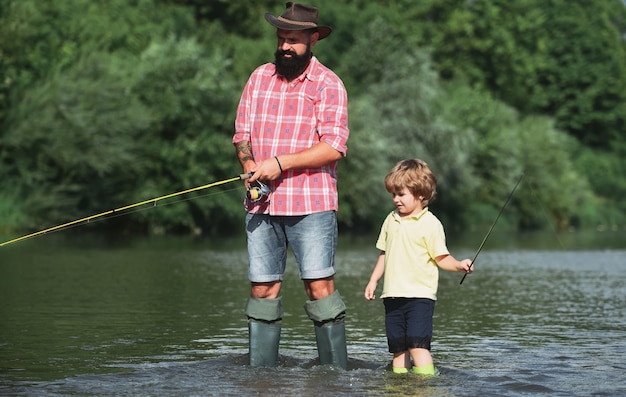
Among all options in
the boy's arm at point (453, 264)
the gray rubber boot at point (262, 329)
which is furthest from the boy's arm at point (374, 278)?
the gray rubber boot at point (262, 329)

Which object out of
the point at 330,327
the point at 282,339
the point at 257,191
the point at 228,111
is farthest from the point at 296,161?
the point at 228,111

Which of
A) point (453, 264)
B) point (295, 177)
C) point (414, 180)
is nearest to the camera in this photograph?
point (453, 264)

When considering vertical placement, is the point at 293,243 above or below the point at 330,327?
above

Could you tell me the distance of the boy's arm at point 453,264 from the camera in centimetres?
680

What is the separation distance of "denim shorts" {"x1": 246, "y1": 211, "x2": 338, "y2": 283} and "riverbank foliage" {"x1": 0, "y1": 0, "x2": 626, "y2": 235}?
22410 mm

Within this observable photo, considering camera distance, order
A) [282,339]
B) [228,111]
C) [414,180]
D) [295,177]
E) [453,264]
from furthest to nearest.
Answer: [228,111], [282,339], [295,177], [414,180], [453,264]

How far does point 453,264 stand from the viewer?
6965 millimetres

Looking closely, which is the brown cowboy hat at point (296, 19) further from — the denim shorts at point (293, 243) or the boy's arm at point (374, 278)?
the boy's arm at point (374, 278)

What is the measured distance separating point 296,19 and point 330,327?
66.3 inches

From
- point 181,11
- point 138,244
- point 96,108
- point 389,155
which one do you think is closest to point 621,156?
point 181,11

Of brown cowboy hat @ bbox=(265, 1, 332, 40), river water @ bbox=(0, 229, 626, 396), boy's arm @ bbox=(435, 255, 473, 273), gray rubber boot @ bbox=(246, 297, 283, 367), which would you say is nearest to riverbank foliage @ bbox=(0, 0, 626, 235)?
river water @ bbox=(0, 229, 626, 396)

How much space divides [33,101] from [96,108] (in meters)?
1.89

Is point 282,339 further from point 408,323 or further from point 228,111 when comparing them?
point 228,111

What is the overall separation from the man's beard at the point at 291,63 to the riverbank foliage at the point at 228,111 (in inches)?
887
